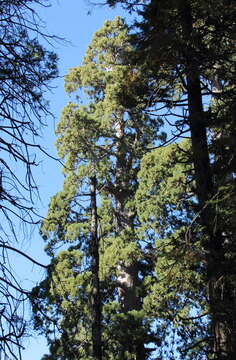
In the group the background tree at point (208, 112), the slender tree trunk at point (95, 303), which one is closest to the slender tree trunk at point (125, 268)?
the slender tree trunk at point (95, 303)

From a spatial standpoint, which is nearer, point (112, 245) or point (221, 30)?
point (221, 30)

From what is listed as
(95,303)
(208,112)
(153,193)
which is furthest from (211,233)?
(153,193)

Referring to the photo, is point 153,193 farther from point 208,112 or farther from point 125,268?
point 208,112

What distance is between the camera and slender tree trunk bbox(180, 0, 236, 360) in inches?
205

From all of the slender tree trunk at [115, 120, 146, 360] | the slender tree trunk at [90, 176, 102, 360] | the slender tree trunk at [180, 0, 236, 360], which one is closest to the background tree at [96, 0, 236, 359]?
the slender tree trunk at [180, 0, 236, 360]

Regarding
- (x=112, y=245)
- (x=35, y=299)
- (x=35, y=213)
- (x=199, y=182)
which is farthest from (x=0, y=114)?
(x=112, y=245)

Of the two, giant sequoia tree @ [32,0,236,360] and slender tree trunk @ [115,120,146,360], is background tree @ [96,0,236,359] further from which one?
slender tree trunk @ [115,120,146,360]

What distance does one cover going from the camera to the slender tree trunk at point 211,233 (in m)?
5.21

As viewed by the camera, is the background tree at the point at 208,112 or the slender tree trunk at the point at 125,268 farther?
the slender tree trunk at the point at 125,268

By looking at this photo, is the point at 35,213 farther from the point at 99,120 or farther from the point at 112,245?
the point at 99,120

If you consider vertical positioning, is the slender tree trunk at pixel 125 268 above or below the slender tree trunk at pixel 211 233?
above

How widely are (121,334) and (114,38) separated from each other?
10.3 metres

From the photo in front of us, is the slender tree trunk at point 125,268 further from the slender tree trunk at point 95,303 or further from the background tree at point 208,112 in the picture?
the background tree at point 208,112

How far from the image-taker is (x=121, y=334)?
12039 mm
